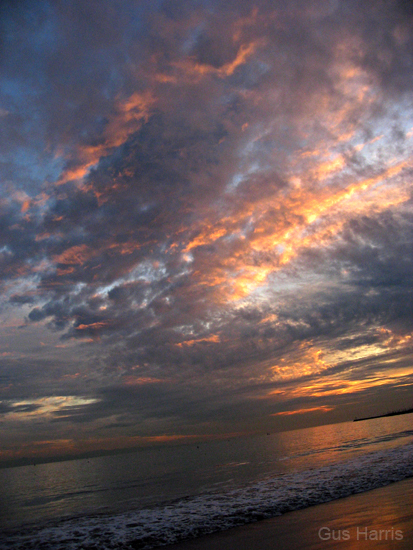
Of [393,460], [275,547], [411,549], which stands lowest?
[393,460]

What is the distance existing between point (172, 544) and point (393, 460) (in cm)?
2292

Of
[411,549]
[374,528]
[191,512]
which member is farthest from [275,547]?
[191,512]

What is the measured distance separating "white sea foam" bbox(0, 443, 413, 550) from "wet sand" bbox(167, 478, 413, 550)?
1.57m

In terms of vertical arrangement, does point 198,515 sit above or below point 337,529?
below

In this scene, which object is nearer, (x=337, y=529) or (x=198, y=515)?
(x=337, y=529)

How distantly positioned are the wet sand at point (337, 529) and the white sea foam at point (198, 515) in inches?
61.9

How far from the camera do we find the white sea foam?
1583cm

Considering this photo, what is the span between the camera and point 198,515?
18547 millimetres

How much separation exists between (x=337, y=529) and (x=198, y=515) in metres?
9.84

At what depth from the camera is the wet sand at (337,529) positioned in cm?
988

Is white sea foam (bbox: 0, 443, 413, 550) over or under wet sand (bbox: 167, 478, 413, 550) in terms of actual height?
under

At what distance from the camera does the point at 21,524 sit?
23.2 metres

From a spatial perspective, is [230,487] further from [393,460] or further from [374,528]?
[374,528]

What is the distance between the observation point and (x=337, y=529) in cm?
1173
